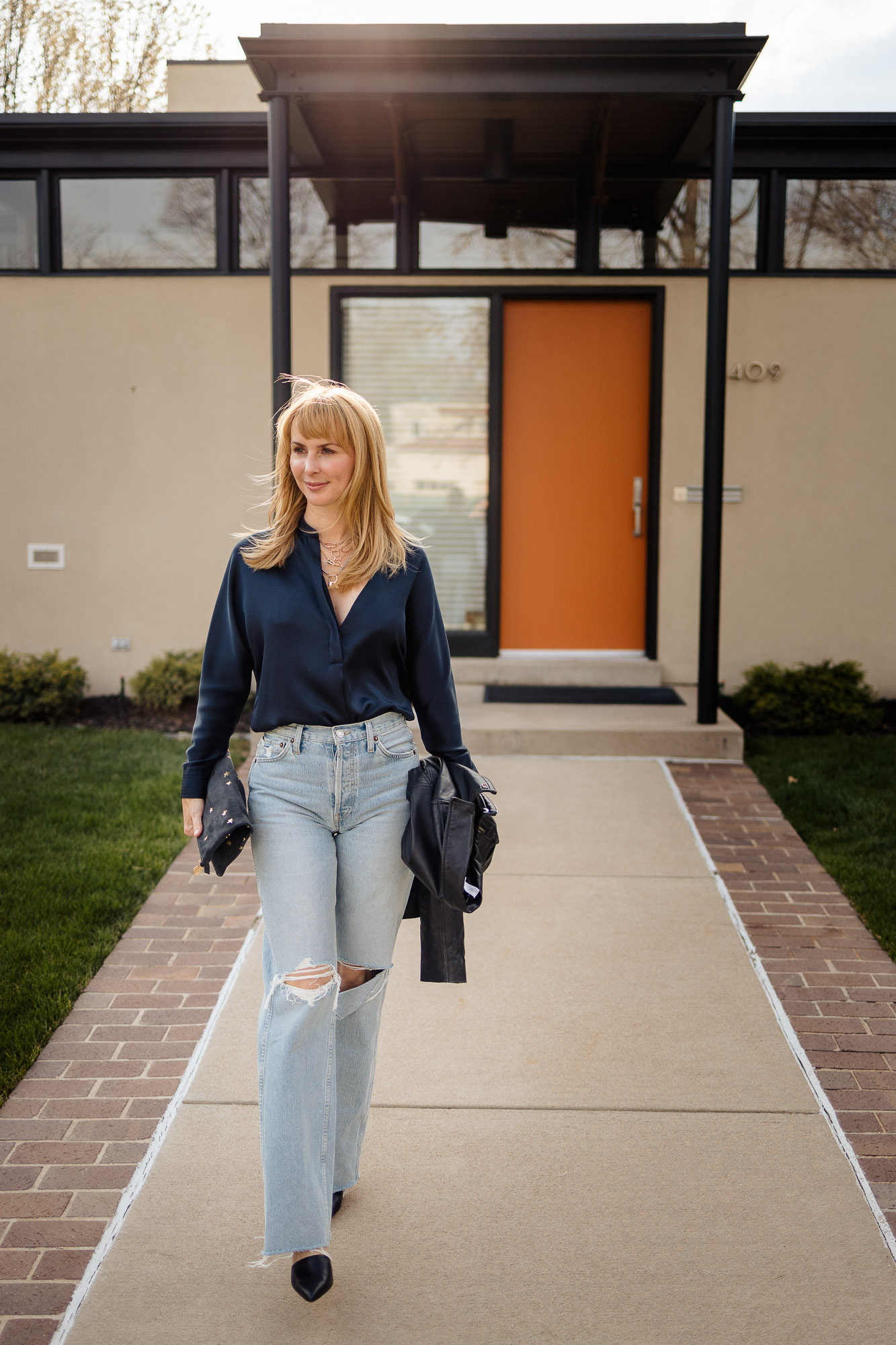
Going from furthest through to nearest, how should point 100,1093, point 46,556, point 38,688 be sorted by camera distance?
point 46,556, point 38,688, point 100,1093

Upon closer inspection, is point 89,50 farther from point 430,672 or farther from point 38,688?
point 430,672

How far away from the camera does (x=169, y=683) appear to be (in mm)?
7602

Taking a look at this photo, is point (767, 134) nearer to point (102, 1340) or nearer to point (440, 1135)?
point (440, 1135)

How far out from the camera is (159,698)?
7648 millimetres

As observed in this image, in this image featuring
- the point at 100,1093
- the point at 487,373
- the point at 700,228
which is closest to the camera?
the point at 100,1093

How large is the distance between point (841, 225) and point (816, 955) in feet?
19.1

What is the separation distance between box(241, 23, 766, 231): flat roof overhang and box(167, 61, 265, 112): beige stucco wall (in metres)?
1.51

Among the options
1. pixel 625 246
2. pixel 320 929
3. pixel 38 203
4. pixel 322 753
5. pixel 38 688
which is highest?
pixel 38 203

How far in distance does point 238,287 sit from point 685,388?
3336mm

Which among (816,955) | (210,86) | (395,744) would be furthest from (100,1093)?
(210,86)

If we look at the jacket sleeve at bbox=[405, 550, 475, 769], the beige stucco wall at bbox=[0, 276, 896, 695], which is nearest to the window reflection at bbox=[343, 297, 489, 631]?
the beige stucco wall at bbox=[0, 276, 896, 695]

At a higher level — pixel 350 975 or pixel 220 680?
pixel 220 680

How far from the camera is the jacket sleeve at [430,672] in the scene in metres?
2.53

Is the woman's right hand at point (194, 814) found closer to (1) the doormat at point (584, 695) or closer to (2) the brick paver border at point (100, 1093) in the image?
(2) the brick paver border at point (100, 1093)
